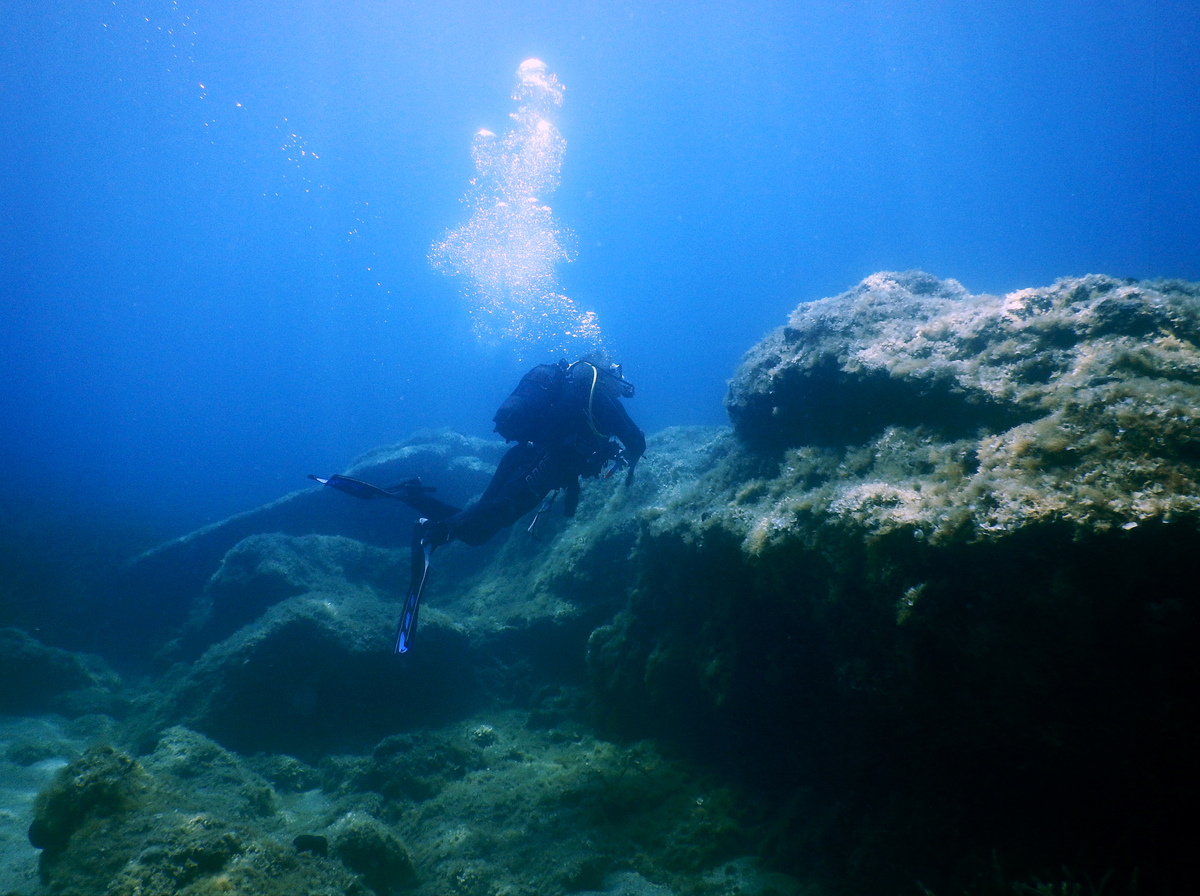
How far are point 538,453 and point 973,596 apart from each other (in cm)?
487

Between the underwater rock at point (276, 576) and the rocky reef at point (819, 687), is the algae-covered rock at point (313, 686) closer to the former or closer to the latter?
the rocky reef at point (819, 687)

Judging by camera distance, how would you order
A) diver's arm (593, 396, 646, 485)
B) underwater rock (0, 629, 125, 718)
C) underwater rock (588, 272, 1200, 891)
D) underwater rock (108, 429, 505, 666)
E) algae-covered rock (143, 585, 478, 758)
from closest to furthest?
underwater rock (588, 272, 1200, 891), algae-covered rock (143, 585, 478, 758), diver's arm (593, 396, 646, 485), underwater rock (0, 629, 125, 718), underwater rock (108, 429, 505, 666)

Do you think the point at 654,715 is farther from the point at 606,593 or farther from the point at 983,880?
the point at 983,880

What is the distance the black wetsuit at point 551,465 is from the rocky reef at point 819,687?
1237mm

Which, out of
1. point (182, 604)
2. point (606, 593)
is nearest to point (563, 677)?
point (606, 593)

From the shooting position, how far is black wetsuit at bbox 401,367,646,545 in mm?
6242

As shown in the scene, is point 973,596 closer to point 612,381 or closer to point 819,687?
point 819,687

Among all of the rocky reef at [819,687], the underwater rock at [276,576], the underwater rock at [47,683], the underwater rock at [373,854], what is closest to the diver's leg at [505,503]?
the rocky reef at [819,687]

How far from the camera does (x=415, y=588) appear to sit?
18.9 ft

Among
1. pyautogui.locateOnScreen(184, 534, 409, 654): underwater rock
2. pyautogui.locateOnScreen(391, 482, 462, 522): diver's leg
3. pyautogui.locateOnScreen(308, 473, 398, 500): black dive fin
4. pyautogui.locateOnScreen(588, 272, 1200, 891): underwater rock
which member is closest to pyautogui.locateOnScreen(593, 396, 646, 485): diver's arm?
pyautogui.locateOnScreen(588, 272, 1200, 891): underwater rock

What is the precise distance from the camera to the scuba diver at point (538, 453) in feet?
20.3

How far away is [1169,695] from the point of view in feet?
6.99

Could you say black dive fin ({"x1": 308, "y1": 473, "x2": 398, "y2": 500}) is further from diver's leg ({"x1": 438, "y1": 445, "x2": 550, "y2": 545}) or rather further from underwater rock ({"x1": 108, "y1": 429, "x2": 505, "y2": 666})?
underwater rock ({"x1": 108, "y1": 429, "x2": 505, "y2": 666})

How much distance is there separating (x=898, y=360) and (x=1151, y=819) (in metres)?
3.01
